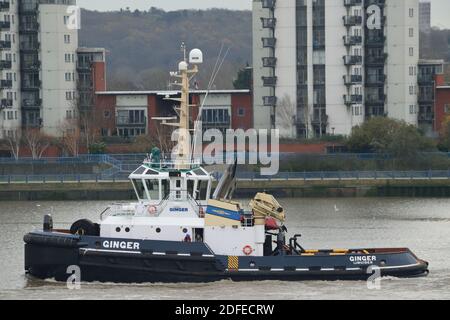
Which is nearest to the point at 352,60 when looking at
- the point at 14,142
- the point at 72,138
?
the point at 72,138

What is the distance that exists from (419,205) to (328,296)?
28116mm

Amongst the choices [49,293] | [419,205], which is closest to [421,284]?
[49,293]

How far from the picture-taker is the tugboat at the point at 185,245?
33.9 metres

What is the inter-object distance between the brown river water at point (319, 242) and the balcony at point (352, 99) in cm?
1657

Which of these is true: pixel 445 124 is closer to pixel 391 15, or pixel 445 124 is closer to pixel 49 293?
pixel 391 15

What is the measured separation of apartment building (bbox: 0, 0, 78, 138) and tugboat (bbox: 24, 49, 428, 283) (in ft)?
152

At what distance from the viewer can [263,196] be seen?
3484cm

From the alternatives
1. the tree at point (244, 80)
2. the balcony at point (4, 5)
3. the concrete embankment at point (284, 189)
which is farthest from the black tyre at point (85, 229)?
the tree at point (244, 80)

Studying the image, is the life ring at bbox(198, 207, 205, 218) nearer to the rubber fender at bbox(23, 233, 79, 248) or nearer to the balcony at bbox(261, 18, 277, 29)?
the rubber fender at bbox(23, 233, 79, 248)

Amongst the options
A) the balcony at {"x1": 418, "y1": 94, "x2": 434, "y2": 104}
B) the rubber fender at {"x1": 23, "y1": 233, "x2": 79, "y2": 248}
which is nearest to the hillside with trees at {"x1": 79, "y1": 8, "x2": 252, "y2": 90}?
the balcony at {"x1": 418, "y1": 94, "x2": 434, "y2": 104}

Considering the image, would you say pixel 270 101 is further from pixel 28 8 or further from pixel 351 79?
pixel 28 8

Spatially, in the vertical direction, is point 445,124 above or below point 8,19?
below

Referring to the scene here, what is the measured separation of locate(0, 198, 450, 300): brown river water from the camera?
33.1 meters

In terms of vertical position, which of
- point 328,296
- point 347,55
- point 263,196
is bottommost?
point 328,296
